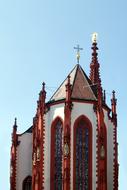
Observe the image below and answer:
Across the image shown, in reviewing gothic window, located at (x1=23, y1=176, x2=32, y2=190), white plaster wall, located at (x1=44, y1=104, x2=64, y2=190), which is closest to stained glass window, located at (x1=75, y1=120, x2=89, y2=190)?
white plaster wall, located at (x1=44, y1=104, x2=64, y2=190)

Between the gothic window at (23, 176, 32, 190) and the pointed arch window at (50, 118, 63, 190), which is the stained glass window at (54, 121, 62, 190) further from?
the gothic window at (23, 176, 32, 190)

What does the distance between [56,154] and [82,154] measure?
8.03ft

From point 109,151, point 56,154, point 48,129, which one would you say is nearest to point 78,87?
point 48,129

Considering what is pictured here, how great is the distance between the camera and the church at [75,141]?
56.9 metres

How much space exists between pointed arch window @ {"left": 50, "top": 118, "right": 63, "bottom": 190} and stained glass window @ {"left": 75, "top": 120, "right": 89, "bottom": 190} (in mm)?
1610

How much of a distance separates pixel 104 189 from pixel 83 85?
11235mm

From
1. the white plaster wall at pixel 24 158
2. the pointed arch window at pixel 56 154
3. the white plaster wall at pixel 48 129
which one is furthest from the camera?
the white plaster wall at pixel 24 158

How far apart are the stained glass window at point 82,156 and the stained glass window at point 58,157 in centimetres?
159

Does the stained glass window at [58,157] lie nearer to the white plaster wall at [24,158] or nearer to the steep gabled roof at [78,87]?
the steep gabled roof at [78,87]

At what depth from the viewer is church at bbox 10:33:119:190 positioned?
56906mm

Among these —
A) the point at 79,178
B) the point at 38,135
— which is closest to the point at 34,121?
the point at 38,135

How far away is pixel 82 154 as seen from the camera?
57.7 meters

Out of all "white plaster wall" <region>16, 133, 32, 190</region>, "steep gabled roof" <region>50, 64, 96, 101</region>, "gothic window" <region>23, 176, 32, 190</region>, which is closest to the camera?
"steep gabled roof" <region>50, 64, 96, 101</region>

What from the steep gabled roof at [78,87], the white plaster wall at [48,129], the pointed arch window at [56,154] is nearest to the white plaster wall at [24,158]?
the white plaster wall at [48,129]
